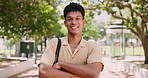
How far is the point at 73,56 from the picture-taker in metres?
2.03

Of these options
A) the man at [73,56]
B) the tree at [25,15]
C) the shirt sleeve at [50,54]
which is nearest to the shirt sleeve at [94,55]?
the man at [73,56]

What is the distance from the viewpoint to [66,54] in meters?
2.04

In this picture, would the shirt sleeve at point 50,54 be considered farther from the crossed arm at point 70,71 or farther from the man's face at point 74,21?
the man's face at point 74,21

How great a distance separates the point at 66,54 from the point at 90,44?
24 centimetres

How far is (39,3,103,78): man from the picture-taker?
195 centimetres

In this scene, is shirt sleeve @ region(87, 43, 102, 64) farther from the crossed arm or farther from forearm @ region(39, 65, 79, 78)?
forearm @ region(39, 65, 79, 78)

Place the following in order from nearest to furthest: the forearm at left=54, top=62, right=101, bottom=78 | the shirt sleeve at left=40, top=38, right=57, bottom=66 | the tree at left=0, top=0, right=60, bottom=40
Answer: the forearm at left=54, top=62, right=101, bottom=78 → the shirt sleeve at left=40, top=38, right=57, bottom=66 → the tree at left=0, top=0, right=60, bottom=40

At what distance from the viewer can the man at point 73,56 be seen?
6.38ft

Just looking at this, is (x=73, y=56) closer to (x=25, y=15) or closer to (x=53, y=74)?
(x=53, y=74)

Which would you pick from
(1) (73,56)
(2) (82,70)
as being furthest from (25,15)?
(2) (82,70)

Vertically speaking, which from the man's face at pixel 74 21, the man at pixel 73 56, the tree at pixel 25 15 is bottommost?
the man at pixel 73 56

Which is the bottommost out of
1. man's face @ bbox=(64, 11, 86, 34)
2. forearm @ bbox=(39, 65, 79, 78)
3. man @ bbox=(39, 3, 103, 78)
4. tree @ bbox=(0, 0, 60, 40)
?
forearm @ bbox=(39, 65, 79, 78)

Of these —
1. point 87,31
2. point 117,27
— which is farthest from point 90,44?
point 87,31

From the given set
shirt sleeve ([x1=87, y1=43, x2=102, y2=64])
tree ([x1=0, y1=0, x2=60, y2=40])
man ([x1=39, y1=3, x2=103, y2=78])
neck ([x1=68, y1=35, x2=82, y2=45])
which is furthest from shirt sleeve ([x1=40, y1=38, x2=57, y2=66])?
tree ([x1=0, y1=0, x2=60, y2=40])
